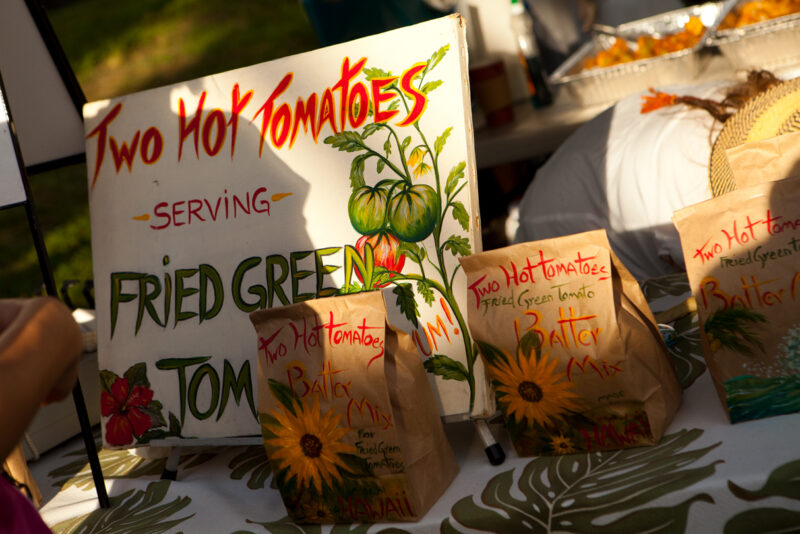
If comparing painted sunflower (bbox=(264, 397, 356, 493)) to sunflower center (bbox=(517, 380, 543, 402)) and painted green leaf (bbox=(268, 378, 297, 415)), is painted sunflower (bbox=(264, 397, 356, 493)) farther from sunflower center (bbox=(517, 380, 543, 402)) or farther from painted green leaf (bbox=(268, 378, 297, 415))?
sunflower center (bbox=(517, 380, 543, 402))

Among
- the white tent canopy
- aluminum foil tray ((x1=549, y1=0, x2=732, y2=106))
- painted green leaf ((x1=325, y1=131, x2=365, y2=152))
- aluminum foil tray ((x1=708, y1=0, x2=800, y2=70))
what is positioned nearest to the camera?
painted green leaf ((x1=325, y1=131, x2=365, y2=152))

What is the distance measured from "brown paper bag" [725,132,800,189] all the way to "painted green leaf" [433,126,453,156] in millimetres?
402

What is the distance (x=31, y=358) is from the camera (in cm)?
53

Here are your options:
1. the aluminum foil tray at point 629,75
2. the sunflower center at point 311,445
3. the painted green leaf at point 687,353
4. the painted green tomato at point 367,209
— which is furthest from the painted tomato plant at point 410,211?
the aluminum foil tray at point 629,75

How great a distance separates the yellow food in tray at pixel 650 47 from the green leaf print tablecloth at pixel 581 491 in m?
1.45

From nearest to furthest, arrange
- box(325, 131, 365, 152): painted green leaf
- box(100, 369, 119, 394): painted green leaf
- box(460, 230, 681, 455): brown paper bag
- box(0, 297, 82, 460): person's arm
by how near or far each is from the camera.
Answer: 1. box(0, 297, 82, 460): person's arm
2. box(460, 230, 681, 455): brown paper bag
3. box(325, 131, 365, 152): painted green leaf
4. box(100, 369, 119, 394): painted green leaf

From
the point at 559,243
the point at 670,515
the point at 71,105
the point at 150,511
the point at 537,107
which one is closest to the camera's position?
the point at 670,515

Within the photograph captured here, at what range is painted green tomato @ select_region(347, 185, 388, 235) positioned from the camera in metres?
1.13

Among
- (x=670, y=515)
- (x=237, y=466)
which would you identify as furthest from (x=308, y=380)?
(x=670, y=515)

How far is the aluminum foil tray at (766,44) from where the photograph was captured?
7.08ft

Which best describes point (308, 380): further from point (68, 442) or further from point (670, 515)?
point (68, 442)

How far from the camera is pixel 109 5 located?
5.24m

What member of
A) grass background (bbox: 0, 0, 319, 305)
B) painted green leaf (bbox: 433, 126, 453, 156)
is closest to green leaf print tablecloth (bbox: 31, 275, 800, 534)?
painted green leaf (bbox: 433, 126, 453, 156)

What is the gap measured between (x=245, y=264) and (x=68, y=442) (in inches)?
29.6
